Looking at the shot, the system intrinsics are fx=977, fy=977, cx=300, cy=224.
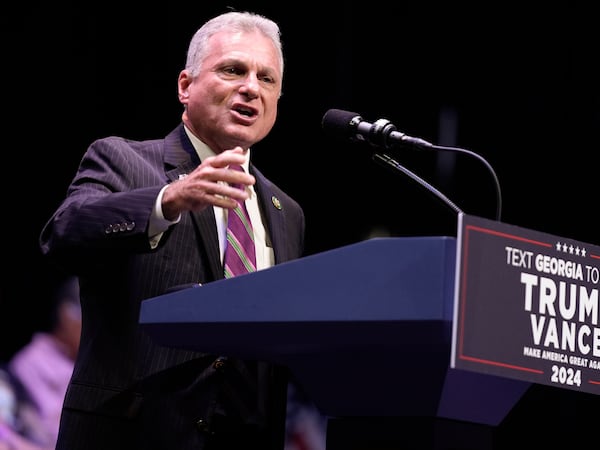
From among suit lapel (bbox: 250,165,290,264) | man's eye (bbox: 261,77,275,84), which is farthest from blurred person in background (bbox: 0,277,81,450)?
man's eye (bbox: 261,77,275,84)

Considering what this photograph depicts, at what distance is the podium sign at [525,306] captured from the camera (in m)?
1.28

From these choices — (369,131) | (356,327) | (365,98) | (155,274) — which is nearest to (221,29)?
(369,131)

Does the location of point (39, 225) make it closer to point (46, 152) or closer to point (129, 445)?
point (46, 152)

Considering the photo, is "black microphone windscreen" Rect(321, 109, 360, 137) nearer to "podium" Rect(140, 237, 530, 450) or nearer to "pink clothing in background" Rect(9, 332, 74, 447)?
"podium" Rect(140, 237, 530, 450)

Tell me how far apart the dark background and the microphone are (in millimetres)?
1911

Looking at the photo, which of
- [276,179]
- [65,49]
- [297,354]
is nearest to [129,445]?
[297,354]

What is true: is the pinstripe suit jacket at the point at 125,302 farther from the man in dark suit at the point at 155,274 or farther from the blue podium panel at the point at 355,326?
the blue podium panel at the point at 355,326

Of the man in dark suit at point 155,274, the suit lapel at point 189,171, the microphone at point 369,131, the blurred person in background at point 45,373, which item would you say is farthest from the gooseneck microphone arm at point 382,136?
the blurred person in background at point 45,373

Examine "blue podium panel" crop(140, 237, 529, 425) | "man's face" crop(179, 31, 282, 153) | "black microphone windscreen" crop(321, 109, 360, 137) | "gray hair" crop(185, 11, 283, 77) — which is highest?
"gray hair" crop(185, 11, 283, 77)

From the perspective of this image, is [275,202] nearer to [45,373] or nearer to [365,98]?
[45,373]

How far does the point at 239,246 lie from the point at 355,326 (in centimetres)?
64

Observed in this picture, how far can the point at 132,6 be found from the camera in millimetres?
3887

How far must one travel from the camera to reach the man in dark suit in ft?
→ 5.39

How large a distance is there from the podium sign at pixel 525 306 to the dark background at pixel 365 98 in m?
2.49
